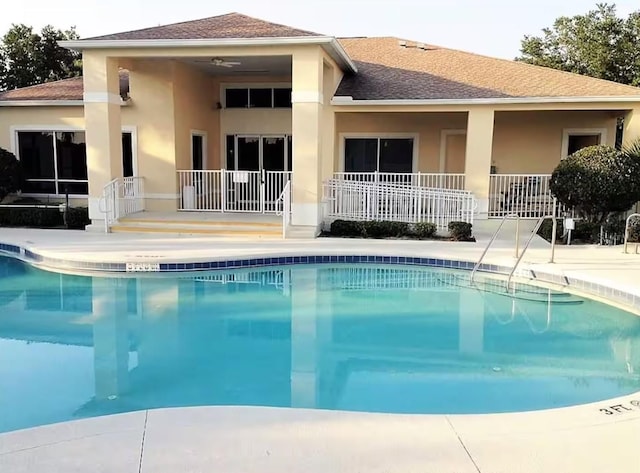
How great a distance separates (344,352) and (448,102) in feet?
30.5

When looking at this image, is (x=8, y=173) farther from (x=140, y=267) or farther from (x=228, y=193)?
(x=140, y=267)

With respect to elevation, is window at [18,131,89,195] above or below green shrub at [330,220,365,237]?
above

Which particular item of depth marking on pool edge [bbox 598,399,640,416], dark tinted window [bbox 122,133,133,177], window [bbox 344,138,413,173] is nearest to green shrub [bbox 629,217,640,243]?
window [bbox 344,138,413,173]

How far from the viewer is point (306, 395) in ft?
17.3

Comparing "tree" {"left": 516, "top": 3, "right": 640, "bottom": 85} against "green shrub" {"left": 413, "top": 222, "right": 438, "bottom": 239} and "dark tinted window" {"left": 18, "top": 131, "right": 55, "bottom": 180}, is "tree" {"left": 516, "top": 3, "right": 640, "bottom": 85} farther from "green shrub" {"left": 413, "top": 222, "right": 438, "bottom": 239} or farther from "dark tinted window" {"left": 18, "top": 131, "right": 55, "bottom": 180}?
"dark tinted window" {"left": 18, "top": 131, "right": 55, "bottom": 180}

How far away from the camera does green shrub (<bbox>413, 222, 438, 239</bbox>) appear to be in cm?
1288

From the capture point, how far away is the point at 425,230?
12.9m

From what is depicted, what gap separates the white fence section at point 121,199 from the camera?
13719mm

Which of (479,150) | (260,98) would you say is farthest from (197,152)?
(479,150)

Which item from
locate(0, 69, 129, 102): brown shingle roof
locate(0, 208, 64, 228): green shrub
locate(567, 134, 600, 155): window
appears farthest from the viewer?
locate(0, 69, 129, 102): brown shingle roof

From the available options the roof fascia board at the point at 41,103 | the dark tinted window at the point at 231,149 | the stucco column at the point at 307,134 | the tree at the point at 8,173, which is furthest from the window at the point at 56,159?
the stucco column at the point at 307,134

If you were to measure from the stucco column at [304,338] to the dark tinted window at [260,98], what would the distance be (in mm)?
8165

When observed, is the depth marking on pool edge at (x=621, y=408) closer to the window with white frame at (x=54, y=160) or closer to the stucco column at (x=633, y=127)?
the stucco column at (x=633, y=127)

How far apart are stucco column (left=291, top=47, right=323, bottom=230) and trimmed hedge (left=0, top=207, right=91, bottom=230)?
535cm
